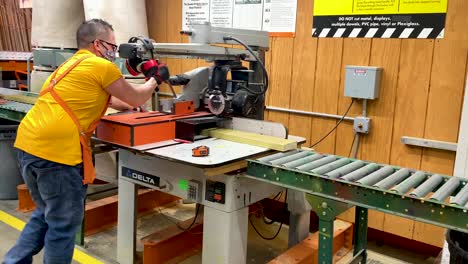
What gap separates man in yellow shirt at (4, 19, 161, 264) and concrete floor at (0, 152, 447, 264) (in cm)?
75

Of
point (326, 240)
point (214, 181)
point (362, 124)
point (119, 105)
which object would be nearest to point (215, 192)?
point (214, 181)

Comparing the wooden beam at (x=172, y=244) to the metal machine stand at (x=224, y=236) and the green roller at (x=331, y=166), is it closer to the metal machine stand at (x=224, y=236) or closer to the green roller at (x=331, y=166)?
the metal machine stand at (x=224, y=236)

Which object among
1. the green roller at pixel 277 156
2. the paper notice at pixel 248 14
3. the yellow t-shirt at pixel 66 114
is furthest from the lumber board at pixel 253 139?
the paper notice at pixel 248 14

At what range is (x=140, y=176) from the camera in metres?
2.48

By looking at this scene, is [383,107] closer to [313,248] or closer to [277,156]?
[313,248]

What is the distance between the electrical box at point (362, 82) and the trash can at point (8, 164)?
2.73m

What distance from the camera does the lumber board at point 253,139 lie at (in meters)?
2.26

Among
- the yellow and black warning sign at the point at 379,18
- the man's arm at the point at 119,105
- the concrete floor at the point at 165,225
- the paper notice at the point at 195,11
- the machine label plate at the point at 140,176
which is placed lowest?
the concrete floor at the point at 165,225

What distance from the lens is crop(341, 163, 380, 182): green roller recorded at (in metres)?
1.79

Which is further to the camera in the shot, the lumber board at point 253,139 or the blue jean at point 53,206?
the lumber board at point 253,139

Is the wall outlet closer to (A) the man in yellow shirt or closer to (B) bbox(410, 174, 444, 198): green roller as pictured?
(B) bbox(410, 174, 444, 198): green roller

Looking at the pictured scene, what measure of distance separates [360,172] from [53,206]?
1.48 m

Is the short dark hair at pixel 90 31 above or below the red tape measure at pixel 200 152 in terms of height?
above

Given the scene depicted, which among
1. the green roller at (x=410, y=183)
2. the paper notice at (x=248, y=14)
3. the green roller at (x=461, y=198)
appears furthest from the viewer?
the paper notice at (x=248, y=14)
